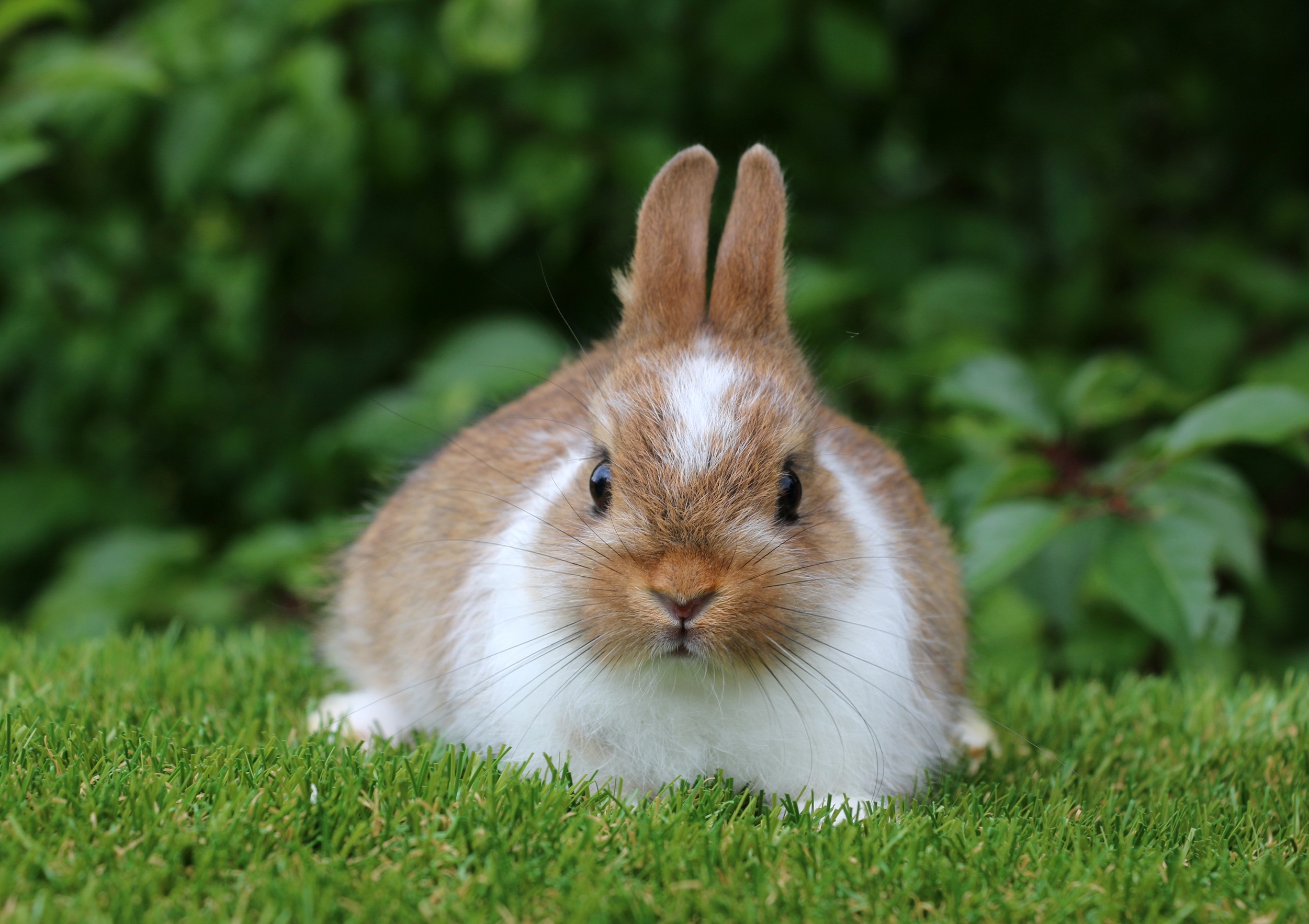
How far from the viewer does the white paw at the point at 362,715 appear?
3348 millimetres

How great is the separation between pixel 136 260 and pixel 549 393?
9.81 feet

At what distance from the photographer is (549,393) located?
12.1 feet

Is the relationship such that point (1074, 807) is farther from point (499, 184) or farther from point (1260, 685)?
point (499, 184)

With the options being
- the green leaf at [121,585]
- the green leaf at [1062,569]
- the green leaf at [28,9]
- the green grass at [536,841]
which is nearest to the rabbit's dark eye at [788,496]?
the green grass at [536,841]

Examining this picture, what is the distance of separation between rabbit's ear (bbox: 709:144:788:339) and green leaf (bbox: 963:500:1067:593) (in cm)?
98

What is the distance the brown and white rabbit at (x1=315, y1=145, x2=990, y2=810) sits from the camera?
105 inches

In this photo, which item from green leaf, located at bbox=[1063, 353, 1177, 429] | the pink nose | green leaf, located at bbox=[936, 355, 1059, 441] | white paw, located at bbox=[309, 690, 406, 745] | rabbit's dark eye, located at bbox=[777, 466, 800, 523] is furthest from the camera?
green leaf, located at bbox=[1063, 353, 1177, 429]

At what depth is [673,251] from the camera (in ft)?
10.4

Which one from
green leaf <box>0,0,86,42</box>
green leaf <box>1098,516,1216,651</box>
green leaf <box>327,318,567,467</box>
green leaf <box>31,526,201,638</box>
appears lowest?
green leaf <box>31,526,201,638</box>

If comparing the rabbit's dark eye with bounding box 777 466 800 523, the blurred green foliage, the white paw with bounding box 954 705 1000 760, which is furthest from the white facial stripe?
the blurred green foliage

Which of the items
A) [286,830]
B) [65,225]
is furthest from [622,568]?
[65,225]

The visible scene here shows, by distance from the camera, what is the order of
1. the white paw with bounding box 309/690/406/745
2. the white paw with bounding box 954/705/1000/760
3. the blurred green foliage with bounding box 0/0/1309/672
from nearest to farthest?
the white paw with bounding box 309/690/406/745
the white paw with bounding box 954/705/1000/760
the blurred green foliage with bounding box 0/0/1309/672

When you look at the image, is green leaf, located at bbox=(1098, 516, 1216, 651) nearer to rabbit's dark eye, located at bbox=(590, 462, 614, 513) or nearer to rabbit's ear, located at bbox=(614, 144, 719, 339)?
rabbit's ear, located at bbox=(614, 144, 719, 339)

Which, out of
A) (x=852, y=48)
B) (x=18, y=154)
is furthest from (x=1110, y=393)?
(x=18, y=154)
